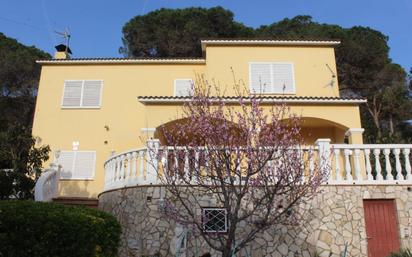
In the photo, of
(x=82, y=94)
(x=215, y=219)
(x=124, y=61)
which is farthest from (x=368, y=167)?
(x=82, y=94)

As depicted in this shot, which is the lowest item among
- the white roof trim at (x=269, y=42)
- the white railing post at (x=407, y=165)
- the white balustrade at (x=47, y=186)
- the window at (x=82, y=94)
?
the white balustrade at (x=47, y=186)

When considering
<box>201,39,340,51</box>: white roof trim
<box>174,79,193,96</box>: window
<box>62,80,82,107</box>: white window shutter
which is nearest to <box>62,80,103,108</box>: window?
<box>62,80,82,107</box>: white window shutter

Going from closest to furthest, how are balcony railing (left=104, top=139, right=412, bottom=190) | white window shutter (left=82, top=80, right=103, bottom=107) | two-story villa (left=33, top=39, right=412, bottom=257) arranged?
balcony railing (left=104, top=139, right=412, bottom=190) → two-story villa (left=33, top=39, right=412, bottom=257) → white window shutter (left=82, top=80, right=103, bottom=107)

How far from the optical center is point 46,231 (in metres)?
6.56

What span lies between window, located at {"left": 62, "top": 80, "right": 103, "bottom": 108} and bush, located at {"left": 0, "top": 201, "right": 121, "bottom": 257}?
11.7 m

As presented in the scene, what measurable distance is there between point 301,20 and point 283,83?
19.8 m

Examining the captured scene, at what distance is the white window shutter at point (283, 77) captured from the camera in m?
17.4

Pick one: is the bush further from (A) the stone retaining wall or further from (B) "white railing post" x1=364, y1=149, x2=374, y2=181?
(B) "white railing post" x1=364, y1=149, x2=374, y2=181

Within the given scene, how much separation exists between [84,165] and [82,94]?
358cm

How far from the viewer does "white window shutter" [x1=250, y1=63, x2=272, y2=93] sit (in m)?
17.4

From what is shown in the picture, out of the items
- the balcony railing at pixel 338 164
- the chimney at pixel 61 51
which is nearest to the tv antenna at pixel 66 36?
the chimney at pixel 61 51

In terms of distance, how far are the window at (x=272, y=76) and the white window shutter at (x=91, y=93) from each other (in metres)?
7.29

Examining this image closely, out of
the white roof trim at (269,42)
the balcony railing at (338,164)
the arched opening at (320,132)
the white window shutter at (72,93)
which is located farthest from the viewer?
the white window shutter at (72,93)

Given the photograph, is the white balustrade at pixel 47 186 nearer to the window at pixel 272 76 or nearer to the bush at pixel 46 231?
the bush at pixel 46 231
